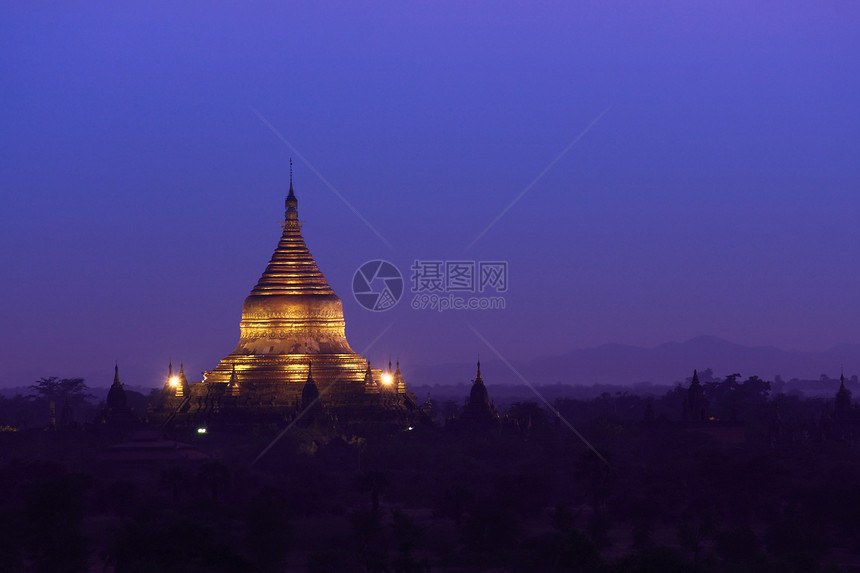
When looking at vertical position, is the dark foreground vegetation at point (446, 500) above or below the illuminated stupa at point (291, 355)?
below

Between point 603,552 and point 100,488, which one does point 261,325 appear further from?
point 603,552

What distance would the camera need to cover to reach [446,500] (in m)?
77.7

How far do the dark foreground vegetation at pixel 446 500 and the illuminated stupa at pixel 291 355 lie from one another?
4.48 m

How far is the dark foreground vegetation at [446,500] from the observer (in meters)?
63.5

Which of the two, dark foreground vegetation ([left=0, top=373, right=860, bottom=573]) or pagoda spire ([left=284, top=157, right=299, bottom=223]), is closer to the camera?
dark foreground vegetation ([left=0, top=373, right=860, bottom=573])

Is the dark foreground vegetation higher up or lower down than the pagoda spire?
lower down

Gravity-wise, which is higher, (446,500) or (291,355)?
(291,355)

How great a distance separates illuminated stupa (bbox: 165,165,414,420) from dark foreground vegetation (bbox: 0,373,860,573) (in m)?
4.48

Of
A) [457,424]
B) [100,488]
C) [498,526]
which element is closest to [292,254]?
[457,424]

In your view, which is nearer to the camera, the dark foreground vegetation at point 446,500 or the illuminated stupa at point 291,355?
the dark foreground vegetation at point 446,500

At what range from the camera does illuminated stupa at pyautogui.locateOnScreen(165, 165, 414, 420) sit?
10588 centimetres

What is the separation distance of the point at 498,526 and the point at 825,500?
14.1 metres

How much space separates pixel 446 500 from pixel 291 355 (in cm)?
3350

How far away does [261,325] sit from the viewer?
112062 millimetres
